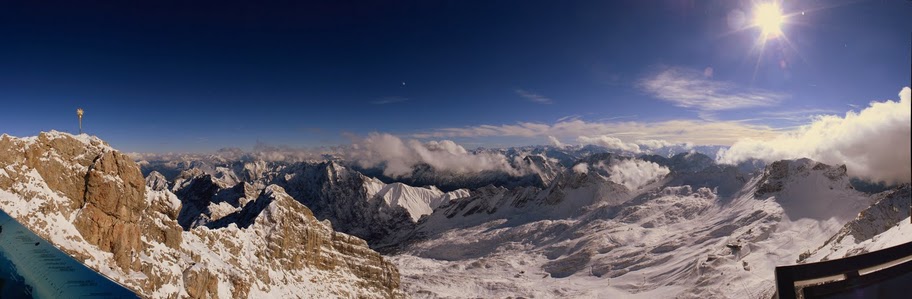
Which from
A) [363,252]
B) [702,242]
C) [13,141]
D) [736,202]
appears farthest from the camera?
[736,202]

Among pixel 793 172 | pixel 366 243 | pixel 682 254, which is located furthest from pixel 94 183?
pixel 793 172

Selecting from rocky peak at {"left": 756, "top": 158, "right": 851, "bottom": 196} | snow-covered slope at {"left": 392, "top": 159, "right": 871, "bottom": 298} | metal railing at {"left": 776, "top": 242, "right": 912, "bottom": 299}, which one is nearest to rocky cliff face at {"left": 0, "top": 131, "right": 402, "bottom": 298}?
metal railing at {"left": 776, "top": 242, "right": 912, "bottom": 299}

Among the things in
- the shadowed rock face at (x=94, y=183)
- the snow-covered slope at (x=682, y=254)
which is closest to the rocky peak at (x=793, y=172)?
the snow-covered slope at (x=682, y=254)

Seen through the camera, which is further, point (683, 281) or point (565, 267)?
point (565, 267)

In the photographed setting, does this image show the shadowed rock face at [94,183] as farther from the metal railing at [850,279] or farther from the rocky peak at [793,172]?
the rocky peak at [793,172]

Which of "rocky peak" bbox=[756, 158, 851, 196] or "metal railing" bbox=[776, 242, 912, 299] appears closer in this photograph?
"metal railing" bbox=[776, 242, 912, 299]

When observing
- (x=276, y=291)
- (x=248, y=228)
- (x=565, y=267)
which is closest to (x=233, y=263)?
(x=276, y=291)

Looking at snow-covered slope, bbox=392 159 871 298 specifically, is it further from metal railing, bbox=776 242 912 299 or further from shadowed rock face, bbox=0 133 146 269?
metal railing, bbox=776 242 912 299

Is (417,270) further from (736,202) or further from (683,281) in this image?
(736,202)

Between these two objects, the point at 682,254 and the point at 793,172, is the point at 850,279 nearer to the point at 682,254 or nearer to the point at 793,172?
the point at 682,254
